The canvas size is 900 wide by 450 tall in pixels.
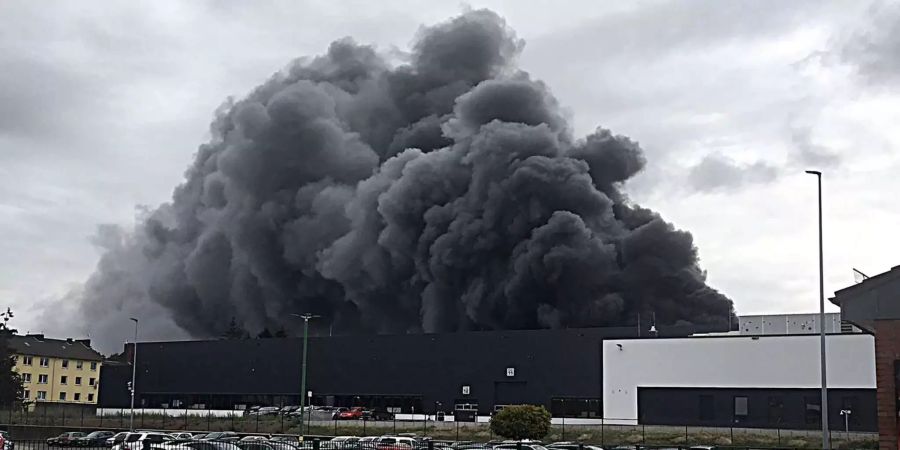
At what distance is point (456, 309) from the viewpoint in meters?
96.7

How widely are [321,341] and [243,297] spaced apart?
3667 cm

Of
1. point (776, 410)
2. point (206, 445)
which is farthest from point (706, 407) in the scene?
point (206, 445)

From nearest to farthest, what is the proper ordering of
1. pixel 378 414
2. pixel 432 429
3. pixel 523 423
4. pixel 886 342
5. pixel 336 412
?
pixel 886 342 < pixel 523 423 < pixel 432 429 < pixel 336 412 < pixel 378 414

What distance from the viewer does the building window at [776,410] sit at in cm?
6019

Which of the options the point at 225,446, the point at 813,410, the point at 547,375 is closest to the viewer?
the point at 225,446

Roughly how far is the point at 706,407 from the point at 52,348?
8733cm

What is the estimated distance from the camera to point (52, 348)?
124 metres

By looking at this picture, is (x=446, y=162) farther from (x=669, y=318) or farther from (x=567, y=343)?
(x=567, y=343)

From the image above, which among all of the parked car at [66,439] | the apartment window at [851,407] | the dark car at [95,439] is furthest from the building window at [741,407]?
the parked car at [66,439]

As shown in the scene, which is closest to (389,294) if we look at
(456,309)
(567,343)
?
(456,309)

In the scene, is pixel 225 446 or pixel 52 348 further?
pixel 52 348

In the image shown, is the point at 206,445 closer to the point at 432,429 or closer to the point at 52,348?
the point at 432,429

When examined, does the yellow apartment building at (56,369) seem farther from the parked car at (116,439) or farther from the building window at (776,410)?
the building window at (776,410)

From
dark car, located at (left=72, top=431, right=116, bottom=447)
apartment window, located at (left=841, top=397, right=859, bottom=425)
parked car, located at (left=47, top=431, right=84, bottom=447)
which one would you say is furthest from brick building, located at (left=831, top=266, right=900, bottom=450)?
apartment window, located at (left=841, top=397, right=859, bottom=425)
